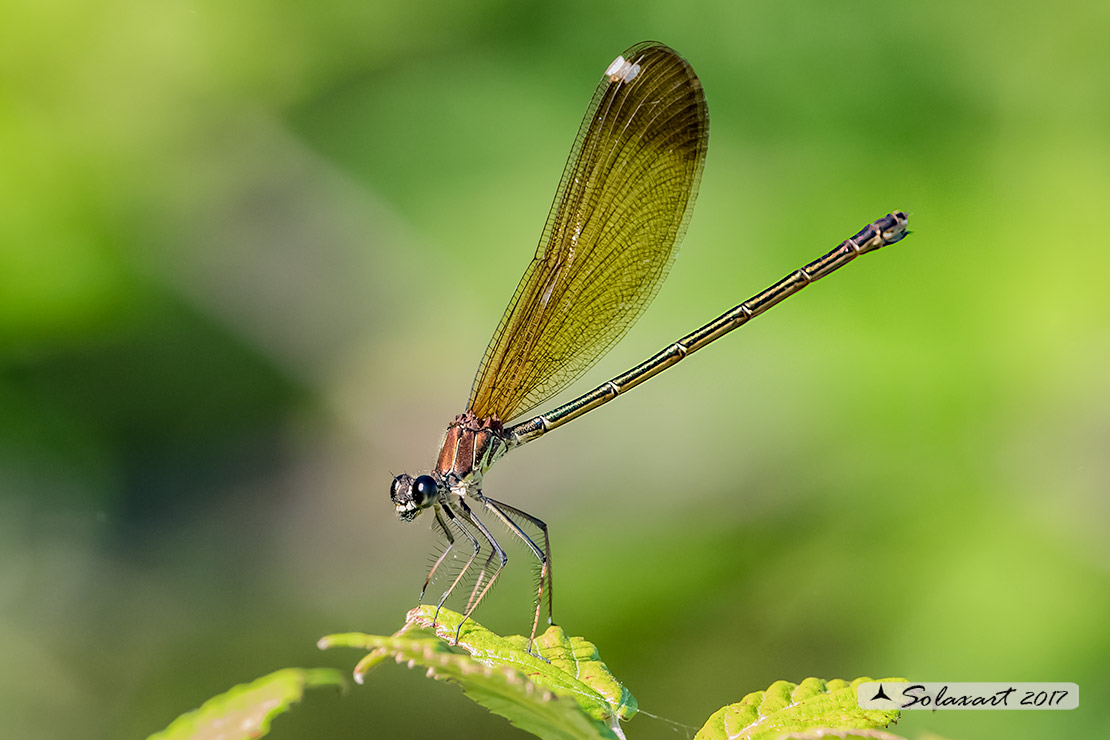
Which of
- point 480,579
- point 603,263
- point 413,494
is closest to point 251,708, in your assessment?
point 480,579

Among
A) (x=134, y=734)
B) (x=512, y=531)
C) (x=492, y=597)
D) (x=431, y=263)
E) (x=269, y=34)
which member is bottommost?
(x=134, y=734)

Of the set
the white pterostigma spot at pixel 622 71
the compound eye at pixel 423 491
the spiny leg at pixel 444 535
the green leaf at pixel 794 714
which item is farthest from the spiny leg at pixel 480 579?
the white pterostigma spot at pixel 622 71

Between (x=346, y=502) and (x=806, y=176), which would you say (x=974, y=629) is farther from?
(x=346, y=502)

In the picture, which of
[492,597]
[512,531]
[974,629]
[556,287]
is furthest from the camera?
[492,597]

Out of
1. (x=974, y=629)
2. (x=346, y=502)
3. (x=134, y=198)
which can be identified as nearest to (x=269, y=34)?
(x=134, y=198)

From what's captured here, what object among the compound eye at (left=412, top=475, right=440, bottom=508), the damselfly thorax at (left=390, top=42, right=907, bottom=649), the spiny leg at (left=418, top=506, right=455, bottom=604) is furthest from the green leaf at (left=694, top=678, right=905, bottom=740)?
the damselfly thorax at (left=390, top=42, right=907, bottom=649)

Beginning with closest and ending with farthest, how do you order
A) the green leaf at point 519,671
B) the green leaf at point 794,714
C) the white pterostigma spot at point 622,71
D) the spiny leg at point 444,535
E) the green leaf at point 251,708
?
1. the green leaf at point 251,708
2. the green leaf at point 519,671
3. the green leaf at point 794,714
4. the spiny leg at point 444,535
5. the white pterostigma spot at point 622,71

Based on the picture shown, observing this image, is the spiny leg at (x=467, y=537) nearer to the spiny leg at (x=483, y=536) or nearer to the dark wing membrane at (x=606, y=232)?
the spiny leg at (x=483, y=536)
